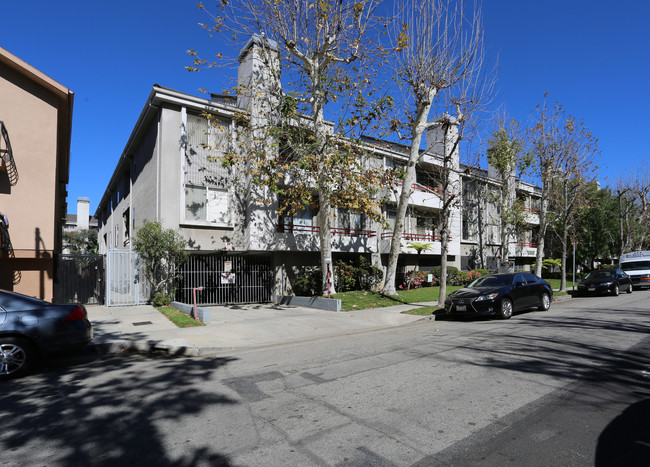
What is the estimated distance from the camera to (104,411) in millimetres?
4602

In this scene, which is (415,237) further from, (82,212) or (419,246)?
(82,212)

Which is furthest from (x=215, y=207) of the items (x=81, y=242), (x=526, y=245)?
(x=81, y=242)

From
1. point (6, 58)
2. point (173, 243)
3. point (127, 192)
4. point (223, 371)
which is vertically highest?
point (6, 58)

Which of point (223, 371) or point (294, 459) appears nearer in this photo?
point (294, 459)

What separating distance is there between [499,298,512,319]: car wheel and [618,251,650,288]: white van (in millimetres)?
18191

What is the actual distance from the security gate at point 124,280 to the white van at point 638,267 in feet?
92.8

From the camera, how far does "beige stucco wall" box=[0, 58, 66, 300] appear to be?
12500 mm

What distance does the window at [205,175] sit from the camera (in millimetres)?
16672

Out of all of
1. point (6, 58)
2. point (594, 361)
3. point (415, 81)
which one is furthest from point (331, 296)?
point (6, 58)

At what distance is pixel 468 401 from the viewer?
4781 mm

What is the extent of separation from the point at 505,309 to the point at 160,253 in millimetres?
12146

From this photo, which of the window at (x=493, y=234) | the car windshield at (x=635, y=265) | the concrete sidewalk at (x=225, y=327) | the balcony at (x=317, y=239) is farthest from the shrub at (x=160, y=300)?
the car windshield at (x=635, y=265)

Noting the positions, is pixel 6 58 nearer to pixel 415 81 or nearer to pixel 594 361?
pixel 415 81

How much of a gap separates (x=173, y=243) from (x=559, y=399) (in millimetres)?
13268
